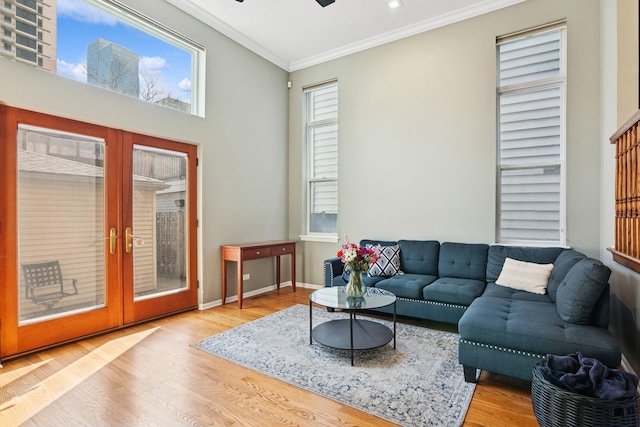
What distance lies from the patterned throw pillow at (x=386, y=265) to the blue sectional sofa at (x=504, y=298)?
0.10ft

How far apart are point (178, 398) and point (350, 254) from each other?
5.65 ft

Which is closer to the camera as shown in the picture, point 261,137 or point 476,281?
point 476,281

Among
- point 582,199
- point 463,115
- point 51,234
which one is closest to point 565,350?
point 582,199

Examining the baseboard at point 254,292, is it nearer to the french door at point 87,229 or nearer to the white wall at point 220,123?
the white wall at point 220,123

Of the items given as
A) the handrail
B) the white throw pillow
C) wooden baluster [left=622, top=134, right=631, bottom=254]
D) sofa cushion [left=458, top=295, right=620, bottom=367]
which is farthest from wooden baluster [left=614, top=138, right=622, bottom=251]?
sofa cushion [left=458, top=295, right=620, bottom=367]

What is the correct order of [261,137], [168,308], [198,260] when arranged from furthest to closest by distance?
[261,137]
[198,260]
[168,308]

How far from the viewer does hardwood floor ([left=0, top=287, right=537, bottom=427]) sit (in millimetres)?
1983

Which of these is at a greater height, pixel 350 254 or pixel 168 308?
pixel 350 254

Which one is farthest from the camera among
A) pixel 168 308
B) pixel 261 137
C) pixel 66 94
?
pixel 261 137

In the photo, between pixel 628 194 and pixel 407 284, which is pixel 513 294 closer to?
pixel 407 284

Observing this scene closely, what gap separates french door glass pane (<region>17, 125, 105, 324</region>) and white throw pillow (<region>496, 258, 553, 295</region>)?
4.21 m

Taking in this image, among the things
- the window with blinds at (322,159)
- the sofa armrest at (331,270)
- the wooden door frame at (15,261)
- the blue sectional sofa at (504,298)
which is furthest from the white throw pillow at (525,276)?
the wooden door frame at (15,261)

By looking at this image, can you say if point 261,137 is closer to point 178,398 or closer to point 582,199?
point 178,398

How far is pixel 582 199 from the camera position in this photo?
3.48 m
